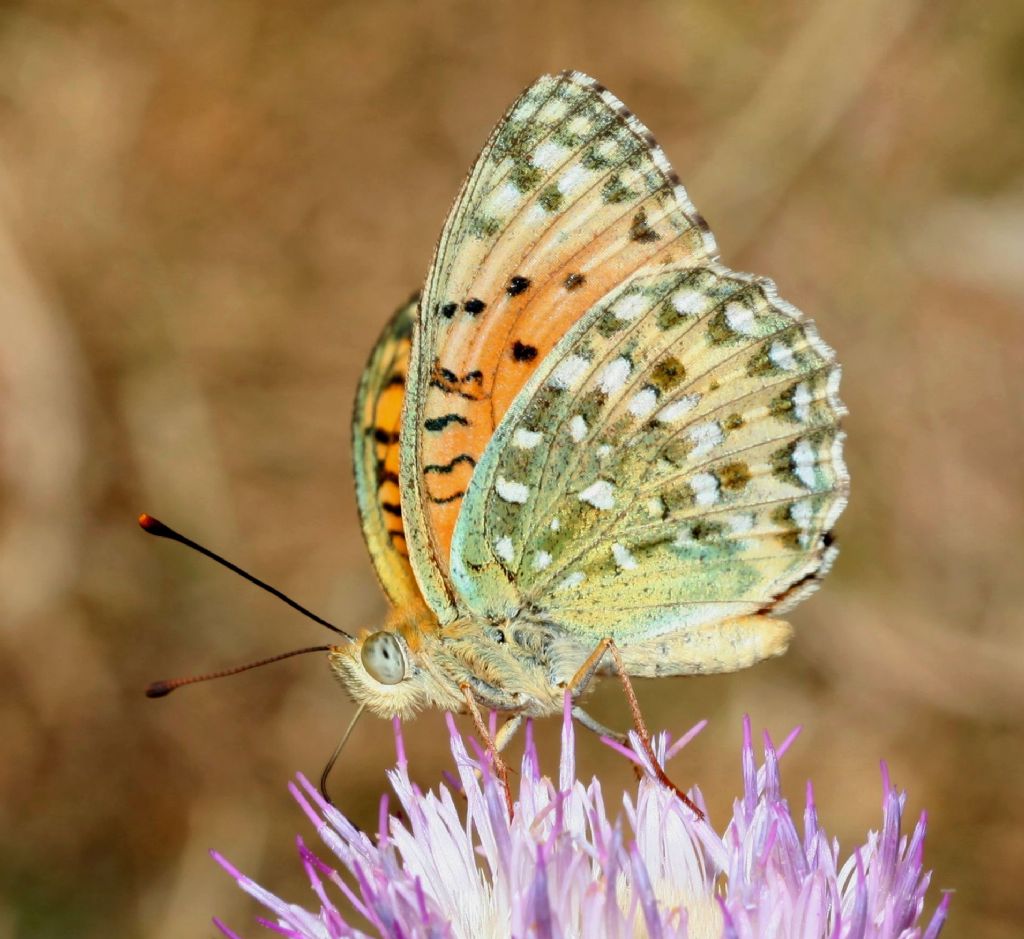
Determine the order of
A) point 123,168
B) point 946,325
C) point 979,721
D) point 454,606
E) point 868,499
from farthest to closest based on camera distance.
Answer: point 123,168, point 946,325, point 868,499, point 979,721, point 454,606

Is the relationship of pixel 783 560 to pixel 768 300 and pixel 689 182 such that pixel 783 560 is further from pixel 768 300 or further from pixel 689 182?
pixel 689 182

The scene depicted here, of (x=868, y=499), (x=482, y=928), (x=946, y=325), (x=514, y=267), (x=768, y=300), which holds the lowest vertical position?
(x=482, y=928)

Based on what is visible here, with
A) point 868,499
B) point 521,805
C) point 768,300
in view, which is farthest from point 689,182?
point 521,805

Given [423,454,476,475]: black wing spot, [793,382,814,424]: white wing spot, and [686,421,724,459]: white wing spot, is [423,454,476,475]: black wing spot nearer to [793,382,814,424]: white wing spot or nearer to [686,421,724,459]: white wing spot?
[686,421,724,459]: white wing spot

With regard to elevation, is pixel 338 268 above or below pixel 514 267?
above

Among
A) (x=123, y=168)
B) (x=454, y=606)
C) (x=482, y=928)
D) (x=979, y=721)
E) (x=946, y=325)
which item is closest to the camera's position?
(x=482, y=928)

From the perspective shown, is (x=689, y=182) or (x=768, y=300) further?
(x=689, y=182)

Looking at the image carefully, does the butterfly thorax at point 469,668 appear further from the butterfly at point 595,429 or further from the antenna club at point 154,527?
the antenna club at point 154,527

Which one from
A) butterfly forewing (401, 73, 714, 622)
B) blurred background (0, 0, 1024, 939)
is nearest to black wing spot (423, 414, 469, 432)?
butterfly forewing (401, 73, 714, 622)
